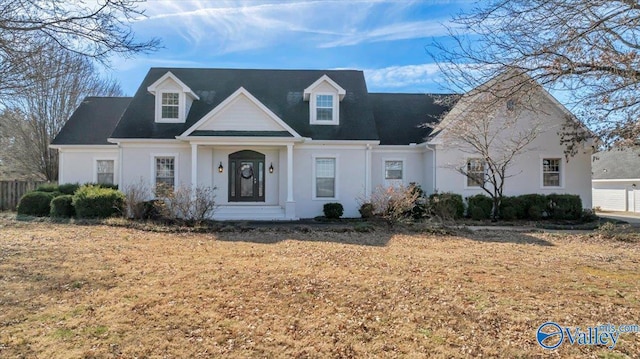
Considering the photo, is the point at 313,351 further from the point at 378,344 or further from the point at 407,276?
the point at 407,276

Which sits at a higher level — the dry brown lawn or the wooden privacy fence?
the wooden privacy fence

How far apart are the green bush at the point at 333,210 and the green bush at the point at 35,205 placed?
10717 millimetres

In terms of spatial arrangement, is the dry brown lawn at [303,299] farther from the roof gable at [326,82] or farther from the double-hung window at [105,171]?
the roof gable at [326,82]

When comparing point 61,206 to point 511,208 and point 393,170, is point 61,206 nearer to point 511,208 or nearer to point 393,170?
point 393,170

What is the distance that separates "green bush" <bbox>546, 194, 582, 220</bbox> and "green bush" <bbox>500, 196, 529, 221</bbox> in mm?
1211

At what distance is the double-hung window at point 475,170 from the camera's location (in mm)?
16109

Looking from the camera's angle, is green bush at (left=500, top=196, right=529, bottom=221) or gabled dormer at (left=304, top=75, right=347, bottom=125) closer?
green bush at (left=500, top=196, right=529, bottom=221)

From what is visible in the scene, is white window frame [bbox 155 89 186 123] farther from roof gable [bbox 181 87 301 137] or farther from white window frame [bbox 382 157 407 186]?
white window frame [bbox 382 157 407 186]

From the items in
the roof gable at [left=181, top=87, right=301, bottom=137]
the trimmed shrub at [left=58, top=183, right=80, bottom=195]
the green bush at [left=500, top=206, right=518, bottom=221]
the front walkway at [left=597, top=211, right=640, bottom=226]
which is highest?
the roof gable at [left=181, top=87, right=301, bottom=137]

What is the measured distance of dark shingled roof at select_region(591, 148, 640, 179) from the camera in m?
25.2

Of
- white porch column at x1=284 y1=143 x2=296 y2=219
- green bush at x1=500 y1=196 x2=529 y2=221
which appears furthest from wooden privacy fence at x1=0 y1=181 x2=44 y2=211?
green bush at x1=500 y1=196 x2=529 y2=221

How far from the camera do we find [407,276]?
6395 mm

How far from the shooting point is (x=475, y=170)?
1630 cm

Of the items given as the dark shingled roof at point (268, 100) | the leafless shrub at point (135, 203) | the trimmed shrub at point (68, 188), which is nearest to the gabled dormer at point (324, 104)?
the dark shingled roof at point (268, 100)
